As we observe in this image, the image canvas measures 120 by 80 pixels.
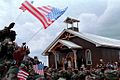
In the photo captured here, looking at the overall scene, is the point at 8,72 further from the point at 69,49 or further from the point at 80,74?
the point at 69,49

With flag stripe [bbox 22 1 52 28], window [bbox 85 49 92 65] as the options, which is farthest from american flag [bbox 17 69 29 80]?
window [bbox 85 49 92 65]

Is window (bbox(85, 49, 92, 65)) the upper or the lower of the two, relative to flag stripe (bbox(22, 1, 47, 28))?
upper

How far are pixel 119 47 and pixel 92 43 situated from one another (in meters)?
3.13

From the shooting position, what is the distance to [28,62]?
24.8ft

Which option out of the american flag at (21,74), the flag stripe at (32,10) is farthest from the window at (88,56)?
the american flag at (21,74)

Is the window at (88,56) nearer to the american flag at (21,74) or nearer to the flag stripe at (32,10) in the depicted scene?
the flag stripe at (32,10)

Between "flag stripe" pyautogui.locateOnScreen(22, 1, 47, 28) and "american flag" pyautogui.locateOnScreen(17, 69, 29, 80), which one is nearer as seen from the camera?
"american flag" pyautogui.locateOnScreen(17, 69, 29, 80)

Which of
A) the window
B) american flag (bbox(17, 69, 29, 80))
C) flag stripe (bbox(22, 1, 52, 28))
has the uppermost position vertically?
the window

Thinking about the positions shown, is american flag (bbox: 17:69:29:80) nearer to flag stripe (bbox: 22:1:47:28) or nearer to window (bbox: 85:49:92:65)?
flag stripe (bbox: 22:1:47:28)

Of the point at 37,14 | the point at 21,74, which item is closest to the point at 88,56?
the point at 37,14

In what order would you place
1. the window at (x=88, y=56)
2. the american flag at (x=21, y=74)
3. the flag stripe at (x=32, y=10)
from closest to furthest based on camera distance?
the american flag at (x=21, y=74)
the flag stripe at (x=32, y=10)
the window at (x=88, y=56)

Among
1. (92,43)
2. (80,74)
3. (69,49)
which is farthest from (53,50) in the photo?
(80,74)

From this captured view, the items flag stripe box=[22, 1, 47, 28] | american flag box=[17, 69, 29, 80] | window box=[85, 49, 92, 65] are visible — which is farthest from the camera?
window box=[85, 49, 92, 65]

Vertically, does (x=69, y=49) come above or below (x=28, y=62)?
above
